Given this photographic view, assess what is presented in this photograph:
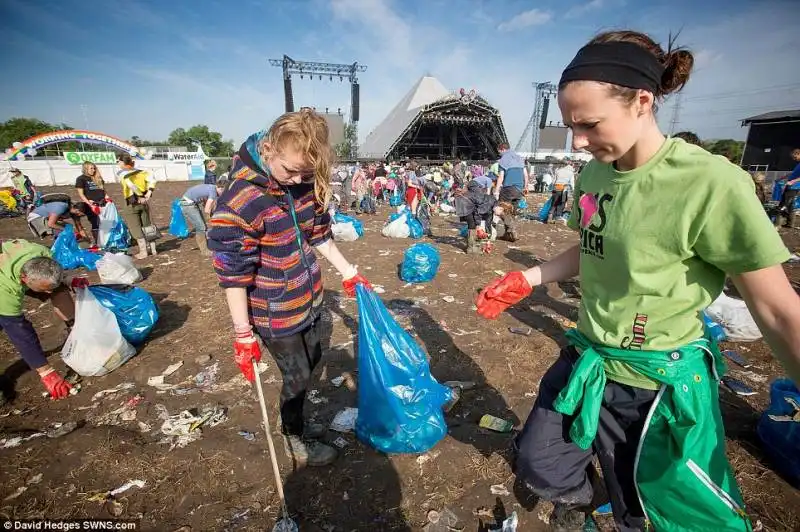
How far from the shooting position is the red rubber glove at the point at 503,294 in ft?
5.42

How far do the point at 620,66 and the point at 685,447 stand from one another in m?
1.20

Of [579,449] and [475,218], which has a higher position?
[475,218]

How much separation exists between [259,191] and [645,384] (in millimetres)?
1734

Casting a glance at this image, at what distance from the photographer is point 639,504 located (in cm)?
132

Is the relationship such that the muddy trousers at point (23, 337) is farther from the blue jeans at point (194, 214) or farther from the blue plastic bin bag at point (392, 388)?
the blue jeans at point (194, 214)

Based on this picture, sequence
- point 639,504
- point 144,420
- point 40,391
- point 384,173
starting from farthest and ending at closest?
1. point 384,173
2. point 40,391
3. point 144,420
4. point 639,504

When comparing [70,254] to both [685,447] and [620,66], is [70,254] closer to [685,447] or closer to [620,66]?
[620,66]

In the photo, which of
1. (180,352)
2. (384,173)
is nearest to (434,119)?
(384,173)

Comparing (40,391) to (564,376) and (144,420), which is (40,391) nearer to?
(144,420)

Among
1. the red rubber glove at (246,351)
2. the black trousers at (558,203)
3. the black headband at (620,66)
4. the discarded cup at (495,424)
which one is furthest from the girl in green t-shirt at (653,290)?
the black trousers at (558,203)

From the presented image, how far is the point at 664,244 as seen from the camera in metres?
1.07

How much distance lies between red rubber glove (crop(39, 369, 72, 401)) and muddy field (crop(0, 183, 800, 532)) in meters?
0.08

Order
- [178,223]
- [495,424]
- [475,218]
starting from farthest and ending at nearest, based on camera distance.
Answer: [178,223] → [475,218] → [495,424]

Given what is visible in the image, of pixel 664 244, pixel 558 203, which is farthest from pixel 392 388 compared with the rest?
pixel 558 203
